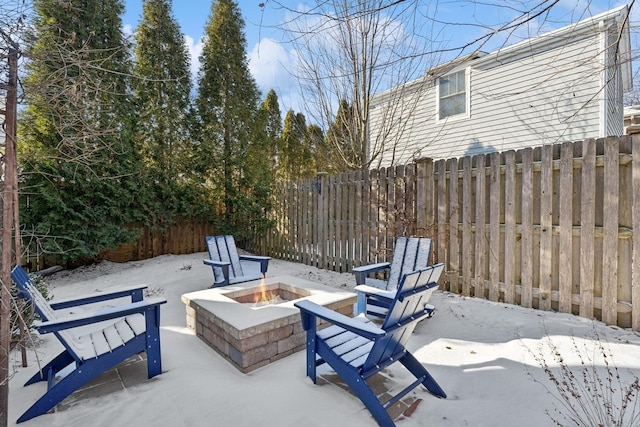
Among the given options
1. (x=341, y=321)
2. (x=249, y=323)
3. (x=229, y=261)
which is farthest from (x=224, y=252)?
(x=341, y=321)

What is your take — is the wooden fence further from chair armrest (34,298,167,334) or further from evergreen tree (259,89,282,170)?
evergreen tree (259,89,282,170)

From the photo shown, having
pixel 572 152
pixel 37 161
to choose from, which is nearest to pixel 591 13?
pixel 572 152

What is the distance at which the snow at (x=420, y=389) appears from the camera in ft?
6.81

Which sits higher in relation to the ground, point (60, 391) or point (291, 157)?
point (291, 157)

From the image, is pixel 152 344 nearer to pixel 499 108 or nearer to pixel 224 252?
pixel 224 252

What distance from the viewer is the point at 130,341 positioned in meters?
2.48

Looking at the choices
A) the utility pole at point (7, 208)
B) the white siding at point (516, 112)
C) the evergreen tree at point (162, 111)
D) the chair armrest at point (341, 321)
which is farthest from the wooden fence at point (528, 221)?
the evergreen tree at point (162, 111)

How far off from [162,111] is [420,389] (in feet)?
27.0

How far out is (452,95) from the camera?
9.21 metres

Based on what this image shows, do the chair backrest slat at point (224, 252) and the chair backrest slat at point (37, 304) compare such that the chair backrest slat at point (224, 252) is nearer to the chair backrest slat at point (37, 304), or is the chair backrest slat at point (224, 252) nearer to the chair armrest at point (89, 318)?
the chair armrest at point (89, 318)

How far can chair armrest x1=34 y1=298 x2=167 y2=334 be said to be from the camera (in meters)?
2.12

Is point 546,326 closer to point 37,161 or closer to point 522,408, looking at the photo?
point 522,408

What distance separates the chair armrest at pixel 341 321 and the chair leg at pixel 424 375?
403mm

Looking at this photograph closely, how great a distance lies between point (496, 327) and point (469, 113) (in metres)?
7.15
